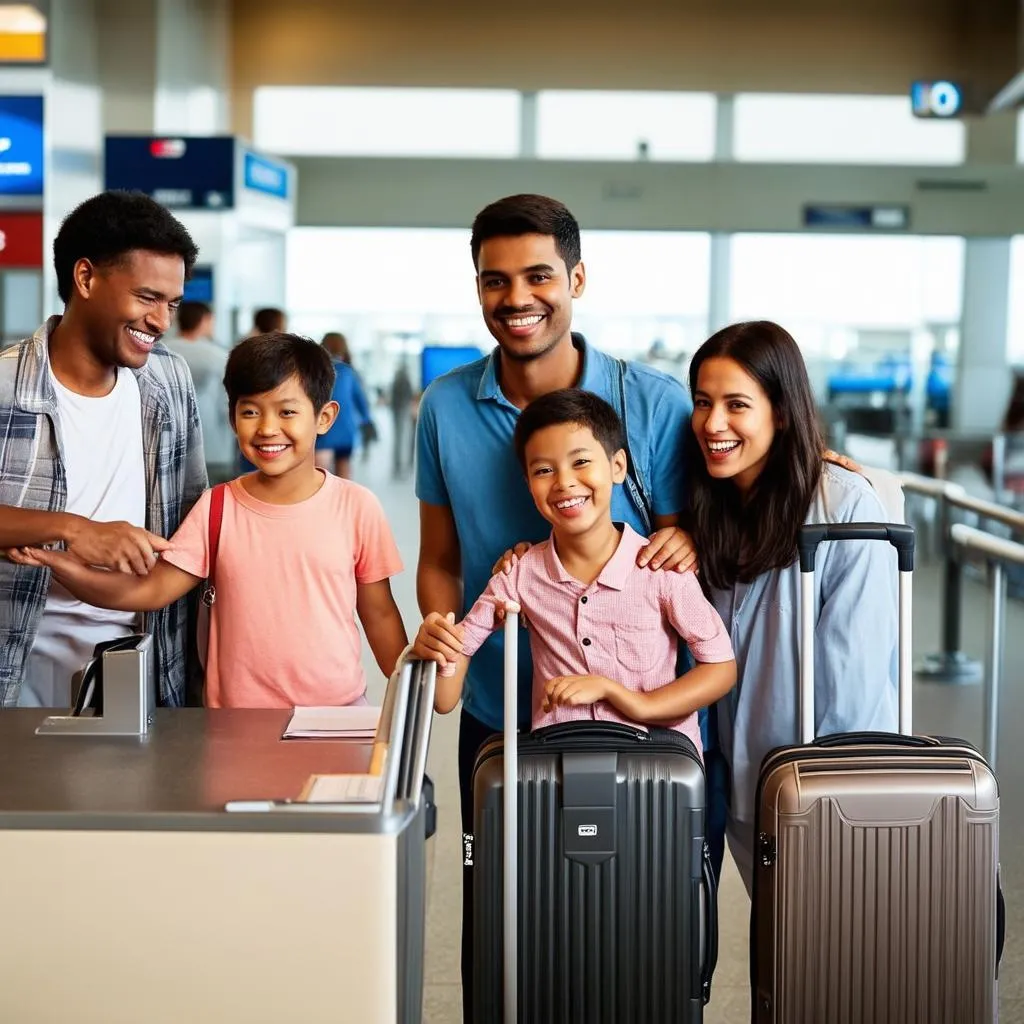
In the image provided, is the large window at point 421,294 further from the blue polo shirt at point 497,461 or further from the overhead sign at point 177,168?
the blue polo shirt at point 497,461

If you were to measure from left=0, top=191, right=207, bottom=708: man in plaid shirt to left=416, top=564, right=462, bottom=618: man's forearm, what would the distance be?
1.55 feet

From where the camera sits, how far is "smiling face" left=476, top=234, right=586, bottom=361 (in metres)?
2.42

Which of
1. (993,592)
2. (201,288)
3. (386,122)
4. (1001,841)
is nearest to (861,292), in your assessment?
(386,122)

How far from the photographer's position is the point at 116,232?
255 cm

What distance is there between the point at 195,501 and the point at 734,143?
12.9 meters

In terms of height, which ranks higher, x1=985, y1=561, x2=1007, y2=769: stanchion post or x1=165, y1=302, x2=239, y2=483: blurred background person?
x1=165, y1=302, x2=239, y2=483: blurred background person

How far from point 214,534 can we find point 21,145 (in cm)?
453

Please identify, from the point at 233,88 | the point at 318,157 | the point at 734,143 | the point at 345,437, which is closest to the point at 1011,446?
the point at 345,437

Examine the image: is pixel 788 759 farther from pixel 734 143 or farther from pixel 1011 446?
pixel 734 143

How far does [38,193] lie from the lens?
256 inches

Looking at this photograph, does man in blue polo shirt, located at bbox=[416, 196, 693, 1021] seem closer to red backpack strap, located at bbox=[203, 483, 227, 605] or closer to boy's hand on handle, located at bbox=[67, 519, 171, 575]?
red backpack strap, located at bbox=[203, 483, 227, 605]

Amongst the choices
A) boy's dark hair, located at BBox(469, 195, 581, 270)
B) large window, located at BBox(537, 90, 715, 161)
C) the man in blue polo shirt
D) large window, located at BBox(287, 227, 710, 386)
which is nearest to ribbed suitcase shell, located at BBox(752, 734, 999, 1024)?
the man in blue polo shirt

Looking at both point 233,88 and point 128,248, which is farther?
point 233,88

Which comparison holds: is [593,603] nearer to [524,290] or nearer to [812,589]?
[812,589]
